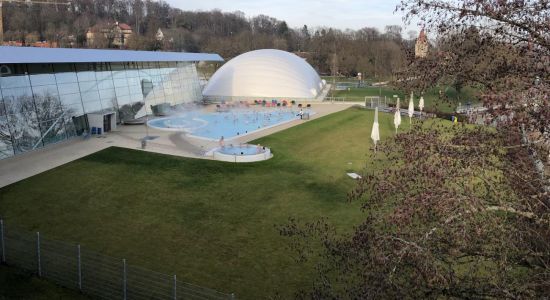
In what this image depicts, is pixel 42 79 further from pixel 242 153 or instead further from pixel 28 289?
pixel 28 289

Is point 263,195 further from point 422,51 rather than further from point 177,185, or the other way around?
point 422,51

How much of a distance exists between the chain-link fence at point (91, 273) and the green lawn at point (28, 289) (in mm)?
199

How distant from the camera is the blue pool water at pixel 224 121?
3509cm

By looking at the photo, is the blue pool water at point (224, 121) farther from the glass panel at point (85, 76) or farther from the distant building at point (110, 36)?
the distant building at point (110, 36)

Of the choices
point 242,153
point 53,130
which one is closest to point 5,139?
point 53,130

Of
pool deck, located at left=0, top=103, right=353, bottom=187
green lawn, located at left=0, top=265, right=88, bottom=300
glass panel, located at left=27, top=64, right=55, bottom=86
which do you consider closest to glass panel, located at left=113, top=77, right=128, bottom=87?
pool deck, located at left=0, top=103, right=353, bottom=187

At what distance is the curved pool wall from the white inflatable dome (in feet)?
94.5

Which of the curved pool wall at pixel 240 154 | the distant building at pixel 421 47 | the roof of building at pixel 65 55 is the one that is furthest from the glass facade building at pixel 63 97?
the distant building at pixel 421 47

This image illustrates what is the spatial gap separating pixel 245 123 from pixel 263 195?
2236 centimetres

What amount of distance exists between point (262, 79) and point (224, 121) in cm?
1627

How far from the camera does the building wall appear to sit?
24047 millimetres

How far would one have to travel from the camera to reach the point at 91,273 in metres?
11.8

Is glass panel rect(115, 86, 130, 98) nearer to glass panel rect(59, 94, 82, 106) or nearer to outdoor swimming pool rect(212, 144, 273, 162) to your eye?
glass panel rect(59, 94, 82, 106)

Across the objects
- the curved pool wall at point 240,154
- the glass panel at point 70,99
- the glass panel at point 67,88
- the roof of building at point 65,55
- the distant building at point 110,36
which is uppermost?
the distant building at point 110,36
